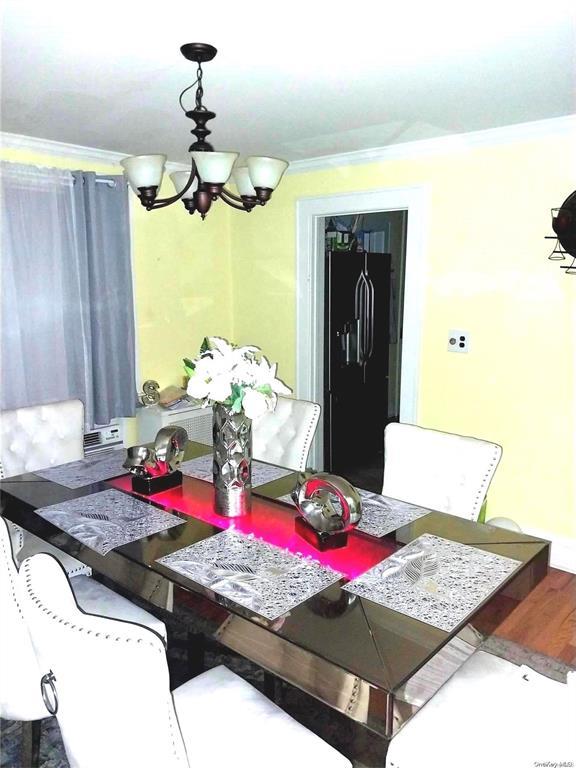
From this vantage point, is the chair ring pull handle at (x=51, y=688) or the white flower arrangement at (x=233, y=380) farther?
the white flower arrangement at (x=233, y=380)

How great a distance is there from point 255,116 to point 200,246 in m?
1.61

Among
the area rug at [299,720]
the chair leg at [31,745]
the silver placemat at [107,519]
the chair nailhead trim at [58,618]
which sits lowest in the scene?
the area rug at [299,720]

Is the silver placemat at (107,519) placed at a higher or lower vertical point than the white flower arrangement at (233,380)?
lower

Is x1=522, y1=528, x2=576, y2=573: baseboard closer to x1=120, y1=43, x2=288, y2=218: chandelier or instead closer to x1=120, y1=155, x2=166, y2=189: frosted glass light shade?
x1=120, y1=43, x2=288, y2=218: chandelier

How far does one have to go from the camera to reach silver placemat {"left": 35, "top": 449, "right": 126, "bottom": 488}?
93.1 inches

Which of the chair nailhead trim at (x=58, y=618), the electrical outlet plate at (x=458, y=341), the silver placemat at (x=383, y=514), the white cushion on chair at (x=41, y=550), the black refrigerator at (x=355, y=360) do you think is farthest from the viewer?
the black refrigerator at (x=355, y=360)

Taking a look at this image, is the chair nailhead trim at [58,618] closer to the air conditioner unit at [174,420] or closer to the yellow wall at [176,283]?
the air conditioner unit at [174,420]

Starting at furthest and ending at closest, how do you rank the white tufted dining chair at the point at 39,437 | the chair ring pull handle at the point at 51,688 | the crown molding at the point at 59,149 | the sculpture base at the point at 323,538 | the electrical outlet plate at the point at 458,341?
the electrical outlet plate at the point at 458,341 < the crown molding at the point at 59,149 < the white tufted dining chair at the point at 39,437 < the sculpture base at the point at 323,538 < the chair ring pull handle at the point at 51,688

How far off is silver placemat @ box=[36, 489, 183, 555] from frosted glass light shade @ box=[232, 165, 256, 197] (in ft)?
4.15

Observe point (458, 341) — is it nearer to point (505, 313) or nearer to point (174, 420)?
point (505, 313)

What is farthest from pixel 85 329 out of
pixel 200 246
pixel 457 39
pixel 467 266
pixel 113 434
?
pixel 457 39

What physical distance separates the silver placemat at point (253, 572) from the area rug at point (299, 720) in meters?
0.75

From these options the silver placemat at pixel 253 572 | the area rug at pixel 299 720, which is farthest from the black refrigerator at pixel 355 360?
the silver placemat at pixel 253 572

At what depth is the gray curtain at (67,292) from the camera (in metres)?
3.37
